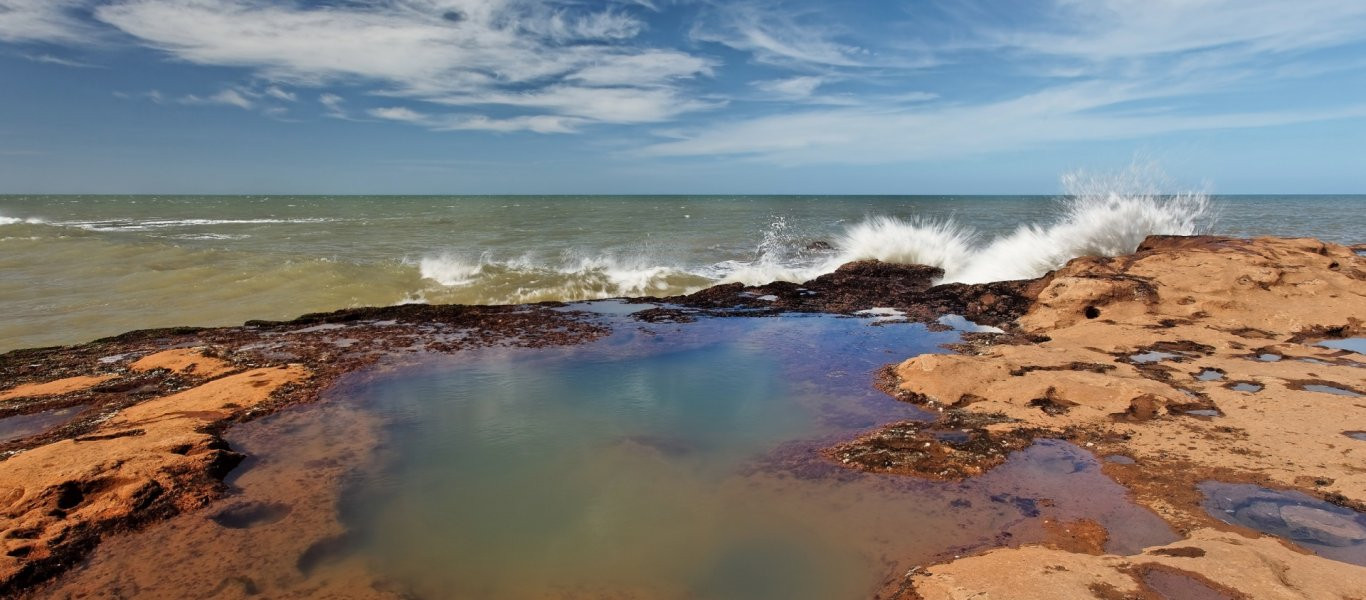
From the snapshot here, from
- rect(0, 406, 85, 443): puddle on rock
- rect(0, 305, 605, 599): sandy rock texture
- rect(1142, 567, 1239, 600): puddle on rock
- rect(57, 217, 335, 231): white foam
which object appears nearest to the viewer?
rect(1142, 567, 1239, 600): puddle on rock

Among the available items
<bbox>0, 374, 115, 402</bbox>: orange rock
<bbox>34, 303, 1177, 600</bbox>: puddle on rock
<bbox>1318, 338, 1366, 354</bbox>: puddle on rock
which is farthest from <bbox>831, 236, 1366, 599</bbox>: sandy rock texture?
<bbox>0, 374, 115, 402</bbox>: orange rock

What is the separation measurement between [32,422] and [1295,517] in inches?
367

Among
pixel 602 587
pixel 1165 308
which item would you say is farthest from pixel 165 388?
pixel 1165 308

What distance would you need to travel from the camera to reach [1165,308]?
27.6 ft

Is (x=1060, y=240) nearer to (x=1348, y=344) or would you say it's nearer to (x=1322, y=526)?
(x=1348, y=344)

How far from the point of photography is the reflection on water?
11.1 feet

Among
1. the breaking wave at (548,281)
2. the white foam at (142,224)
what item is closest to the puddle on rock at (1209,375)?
the breaking wave at (548,281)

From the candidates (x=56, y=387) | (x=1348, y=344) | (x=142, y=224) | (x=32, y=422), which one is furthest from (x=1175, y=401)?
(x=142, y=224)

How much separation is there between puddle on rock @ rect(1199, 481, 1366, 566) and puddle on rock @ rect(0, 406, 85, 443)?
8.63 metres

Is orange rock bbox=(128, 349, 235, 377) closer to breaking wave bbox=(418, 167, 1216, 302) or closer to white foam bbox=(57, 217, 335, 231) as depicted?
breaking wave bbox=(418, 167, 1216, 302)

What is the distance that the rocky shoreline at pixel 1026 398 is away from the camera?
3.29m

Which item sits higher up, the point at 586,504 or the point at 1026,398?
the point at 1026,398

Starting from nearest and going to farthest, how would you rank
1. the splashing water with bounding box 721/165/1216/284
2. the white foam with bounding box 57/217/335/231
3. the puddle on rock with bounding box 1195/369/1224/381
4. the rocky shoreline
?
the rocky shoreline → the puddle on rock with bounding box 1195/369/1224/381 → the splashing water with bounding box 721/165/1216/284 → the white foam with bounding box 57/217/335/231

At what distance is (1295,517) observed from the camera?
359cm
